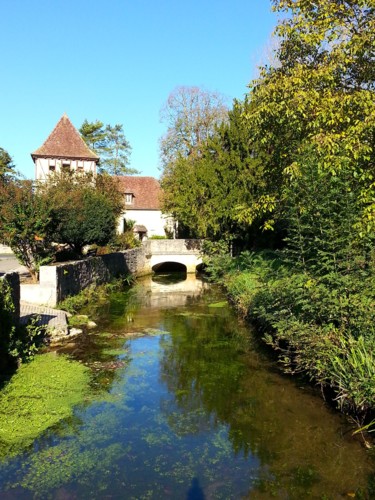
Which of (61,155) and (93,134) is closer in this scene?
(61,155)

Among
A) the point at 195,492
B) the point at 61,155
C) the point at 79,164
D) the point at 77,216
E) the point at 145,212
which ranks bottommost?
the point at 195,492

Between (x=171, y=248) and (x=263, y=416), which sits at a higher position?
(x=171, y=248)

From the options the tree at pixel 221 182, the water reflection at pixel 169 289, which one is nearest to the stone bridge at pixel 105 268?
the water reflection at pixel 169 289

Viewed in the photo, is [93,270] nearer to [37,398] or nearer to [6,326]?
[6,326]

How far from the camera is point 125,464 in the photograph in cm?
600

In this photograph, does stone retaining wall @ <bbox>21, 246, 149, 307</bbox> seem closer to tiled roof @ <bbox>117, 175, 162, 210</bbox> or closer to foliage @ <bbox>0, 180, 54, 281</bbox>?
foliage @ <bbox>0, 180, 54, 281</bbox>

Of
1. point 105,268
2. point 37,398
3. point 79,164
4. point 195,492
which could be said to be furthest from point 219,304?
point 79,164

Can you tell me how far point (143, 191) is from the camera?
1811 inches

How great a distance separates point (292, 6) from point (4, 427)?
12189 mm

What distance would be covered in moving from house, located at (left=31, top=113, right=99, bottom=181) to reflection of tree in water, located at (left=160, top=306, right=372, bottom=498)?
2674 centimetres

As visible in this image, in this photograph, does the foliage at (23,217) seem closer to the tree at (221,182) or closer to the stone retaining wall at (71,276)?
the stone retaining wall at (71,276)

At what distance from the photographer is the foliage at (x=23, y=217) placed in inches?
596

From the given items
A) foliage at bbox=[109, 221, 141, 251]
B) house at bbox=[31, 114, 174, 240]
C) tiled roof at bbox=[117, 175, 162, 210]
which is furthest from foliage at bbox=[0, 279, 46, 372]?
tiled roof at bbox=[117, 175, 162, 210]

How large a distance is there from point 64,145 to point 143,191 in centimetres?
1184
